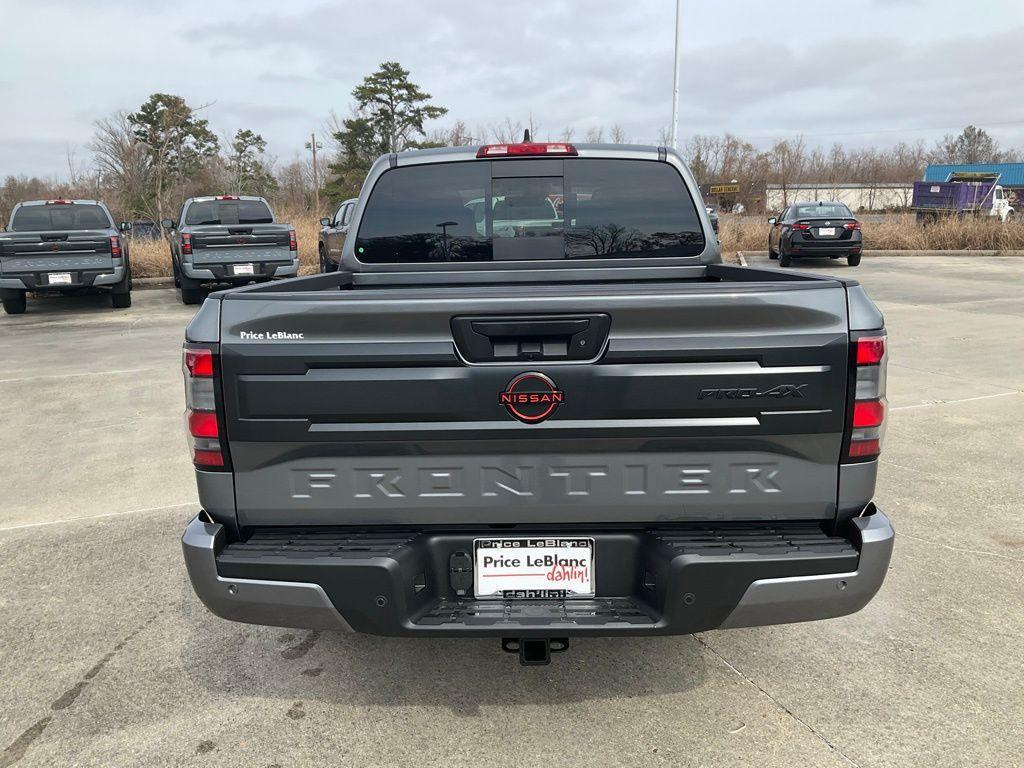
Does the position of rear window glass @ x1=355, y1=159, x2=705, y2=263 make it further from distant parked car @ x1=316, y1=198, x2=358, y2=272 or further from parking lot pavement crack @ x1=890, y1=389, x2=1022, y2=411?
distant parked car @ x1=316, y1=198, x2=358, y2=272

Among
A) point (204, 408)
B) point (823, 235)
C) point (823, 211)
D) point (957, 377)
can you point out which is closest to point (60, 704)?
point (204, 408)

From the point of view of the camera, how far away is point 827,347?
2.34 meters

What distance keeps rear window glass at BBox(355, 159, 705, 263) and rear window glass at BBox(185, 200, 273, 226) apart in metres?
12.1

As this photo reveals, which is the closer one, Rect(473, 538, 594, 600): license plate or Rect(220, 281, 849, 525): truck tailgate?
Rect(220, 281, 849, 525): truck tailgate

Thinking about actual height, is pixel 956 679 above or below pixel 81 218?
below

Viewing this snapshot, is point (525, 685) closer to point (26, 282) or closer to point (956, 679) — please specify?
point (956, 679)

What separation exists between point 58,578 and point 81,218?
1221 cm

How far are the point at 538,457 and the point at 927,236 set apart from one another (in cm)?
2618

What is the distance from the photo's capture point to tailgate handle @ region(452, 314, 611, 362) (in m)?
2.37

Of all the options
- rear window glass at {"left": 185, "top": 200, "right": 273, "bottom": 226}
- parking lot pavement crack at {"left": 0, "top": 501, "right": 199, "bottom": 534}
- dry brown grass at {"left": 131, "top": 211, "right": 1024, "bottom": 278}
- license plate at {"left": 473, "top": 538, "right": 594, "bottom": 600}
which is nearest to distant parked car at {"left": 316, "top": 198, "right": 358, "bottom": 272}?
rear window glass at {"left": 185, "top": 200, "right": 273, "bottom": 226}

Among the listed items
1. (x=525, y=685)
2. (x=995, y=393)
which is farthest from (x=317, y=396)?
(x=995, y=393)

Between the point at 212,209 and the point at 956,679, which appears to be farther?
the point at 212,209

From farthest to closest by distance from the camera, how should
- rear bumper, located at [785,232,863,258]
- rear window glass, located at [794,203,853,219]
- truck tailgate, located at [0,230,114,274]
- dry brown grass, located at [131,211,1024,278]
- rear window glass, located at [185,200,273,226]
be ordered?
dry brown grass, located at [131,211,1024,278]
rear window glass, located at [794,203,853,219]
rear bumper, located at [785,232,863,258]
rear window glass, located at [185,200,273,226]
truck tailgate, located at [0,230,114,274]

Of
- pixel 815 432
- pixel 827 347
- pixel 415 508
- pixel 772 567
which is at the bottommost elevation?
pixel 772 567
